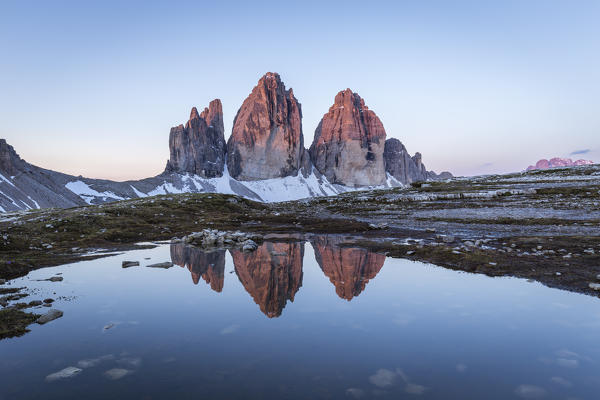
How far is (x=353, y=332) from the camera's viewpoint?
27.4 ft

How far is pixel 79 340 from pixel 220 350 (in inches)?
161

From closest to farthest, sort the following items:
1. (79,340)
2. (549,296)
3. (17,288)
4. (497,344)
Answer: (497,344)
(79,340)
(549,296)
(17,288)

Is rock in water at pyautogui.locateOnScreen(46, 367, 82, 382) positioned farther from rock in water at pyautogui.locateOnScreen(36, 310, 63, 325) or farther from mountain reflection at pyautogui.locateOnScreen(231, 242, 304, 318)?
mountain reflection at pyautogui.locateOnScreen(231, 242, 304, 318)

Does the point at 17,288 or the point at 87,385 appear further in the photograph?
the point at 17,288

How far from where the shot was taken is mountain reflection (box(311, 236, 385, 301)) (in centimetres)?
1271

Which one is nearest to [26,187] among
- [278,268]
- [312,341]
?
[278,268]

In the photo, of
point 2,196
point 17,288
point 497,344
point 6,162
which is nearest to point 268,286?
point 497,344

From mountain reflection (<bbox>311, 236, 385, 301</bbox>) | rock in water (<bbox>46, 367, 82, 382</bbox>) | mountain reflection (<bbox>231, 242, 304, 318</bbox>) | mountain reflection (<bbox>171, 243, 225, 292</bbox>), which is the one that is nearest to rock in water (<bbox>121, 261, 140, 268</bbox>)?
mountain reflection (<bbox>171, 243, 225, 292</bbox>)

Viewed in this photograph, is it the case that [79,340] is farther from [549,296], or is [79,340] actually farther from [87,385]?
[549,296]

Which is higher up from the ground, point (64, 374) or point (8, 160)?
point (8, 160)

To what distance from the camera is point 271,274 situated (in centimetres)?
1520

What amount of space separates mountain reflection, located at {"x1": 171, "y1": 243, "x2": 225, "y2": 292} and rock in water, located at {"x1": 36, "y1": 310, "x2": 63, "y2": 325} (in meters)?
5.12

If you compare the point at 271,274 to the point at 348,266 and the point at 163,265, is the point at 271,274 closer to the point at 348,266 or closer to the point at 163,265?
the point at 348,266

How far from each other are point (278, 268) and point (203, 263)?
5.09 m
